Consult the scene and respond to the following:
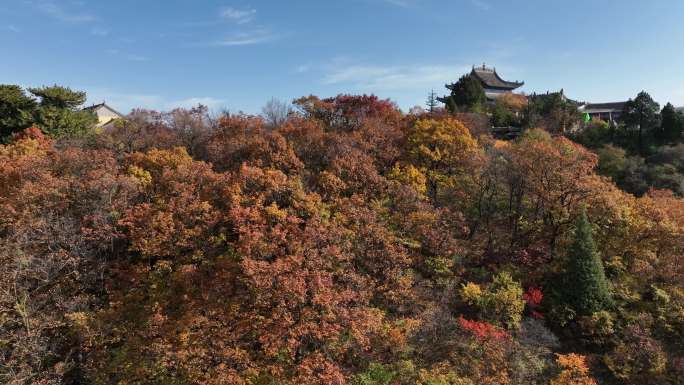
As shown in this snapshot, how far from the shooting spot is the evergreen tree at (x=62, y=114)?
99.3ft

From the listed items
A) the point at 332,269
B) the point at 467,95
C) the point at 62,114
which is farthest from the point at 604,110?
the point at 62,114

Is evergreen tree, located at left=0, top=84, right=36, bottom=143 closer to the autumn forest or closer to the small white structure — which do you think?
the autumn forest

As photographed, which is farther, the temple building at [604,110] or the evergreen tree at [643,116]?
the temple building at [604,110]

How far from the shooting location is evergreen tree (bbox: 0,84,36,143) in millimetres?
30281

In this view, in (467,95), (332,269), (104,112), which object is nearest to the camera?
(332,269)

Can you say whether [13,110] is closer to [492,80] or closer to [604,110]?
[492,80]

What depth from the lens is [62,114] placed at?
30.7 m

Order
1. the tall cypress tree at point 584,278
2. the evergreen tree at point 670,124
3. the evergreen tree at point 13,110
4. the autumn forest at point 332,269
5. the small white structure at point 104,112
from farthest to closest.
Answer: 1. the small white structure at point 104,112
2. the evergreen tree at point 670,124
3. the evergreen tree at point 13,110
4. the tall cypress tree at point 584,278
5. the autumn forest at point 332,269

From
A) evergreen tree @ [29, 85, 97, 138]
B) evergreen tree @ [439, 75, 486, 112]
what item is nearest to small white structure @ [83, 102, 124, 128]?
evergreen tree @ [29, 85, 97, 138]

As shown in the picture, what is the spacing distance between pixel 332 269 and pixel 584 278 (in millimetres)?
10590

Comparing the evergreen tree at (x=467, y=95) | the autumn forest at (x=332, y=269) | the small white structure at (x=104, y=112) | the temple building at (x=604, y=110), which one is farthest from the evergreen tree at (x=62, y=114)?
the temple building at (x=604, y=110)

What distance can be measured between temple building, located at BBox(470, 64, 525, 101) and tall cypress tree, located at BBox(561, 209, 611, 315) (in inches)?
1509

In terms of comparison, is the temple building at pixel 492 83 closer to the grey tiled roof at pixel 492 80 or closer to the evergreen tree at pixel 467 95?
the grey tiled roof at pixel 492 80

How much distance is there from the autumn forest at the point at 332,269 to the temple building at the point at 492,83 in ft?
106
